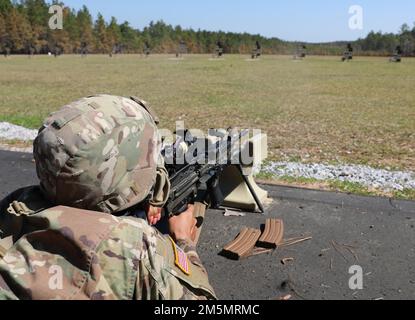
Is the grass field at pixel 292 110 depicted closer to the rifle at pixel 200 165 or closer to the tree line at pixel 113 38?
the rifle at pixel 200 165

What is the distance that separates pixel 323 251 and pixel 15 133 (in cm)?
683

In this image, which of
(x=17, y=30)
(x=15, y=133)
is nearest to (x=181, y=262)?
(x=15, y=133)

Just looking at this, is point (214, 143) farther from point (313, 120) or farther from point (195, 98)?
point (195, 98)

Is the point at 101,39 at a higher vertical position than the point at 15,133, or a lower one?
higher

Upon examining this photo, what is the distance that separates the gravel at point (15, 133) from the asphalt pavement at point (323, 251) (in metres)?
5.05

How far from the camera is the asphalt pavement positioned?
3291 mm

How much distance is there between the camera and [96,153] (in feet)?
5.15

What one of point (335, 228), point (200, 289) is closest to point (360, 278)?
point (335, 228)

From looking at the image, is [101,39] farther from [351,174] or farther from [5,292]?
[5,292]

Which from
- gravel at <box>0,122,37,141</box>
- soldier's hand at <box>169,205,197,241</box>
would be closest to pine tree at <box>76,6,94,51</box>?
gravel at <box>0,122,37,141</box>

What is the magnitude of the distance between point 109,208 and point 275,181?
4.18 m

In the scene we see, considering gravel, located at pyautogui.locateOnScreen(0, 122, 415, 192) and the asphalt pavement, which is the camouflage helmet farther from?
gravel, located at pyautogui.locateOnScreen(0, 122, 415, 192)

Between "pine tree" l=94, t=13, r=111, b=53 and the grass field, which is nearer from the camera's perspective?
the grass field

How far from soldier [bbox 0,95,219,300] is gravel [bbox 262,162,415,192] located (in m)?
4.20
